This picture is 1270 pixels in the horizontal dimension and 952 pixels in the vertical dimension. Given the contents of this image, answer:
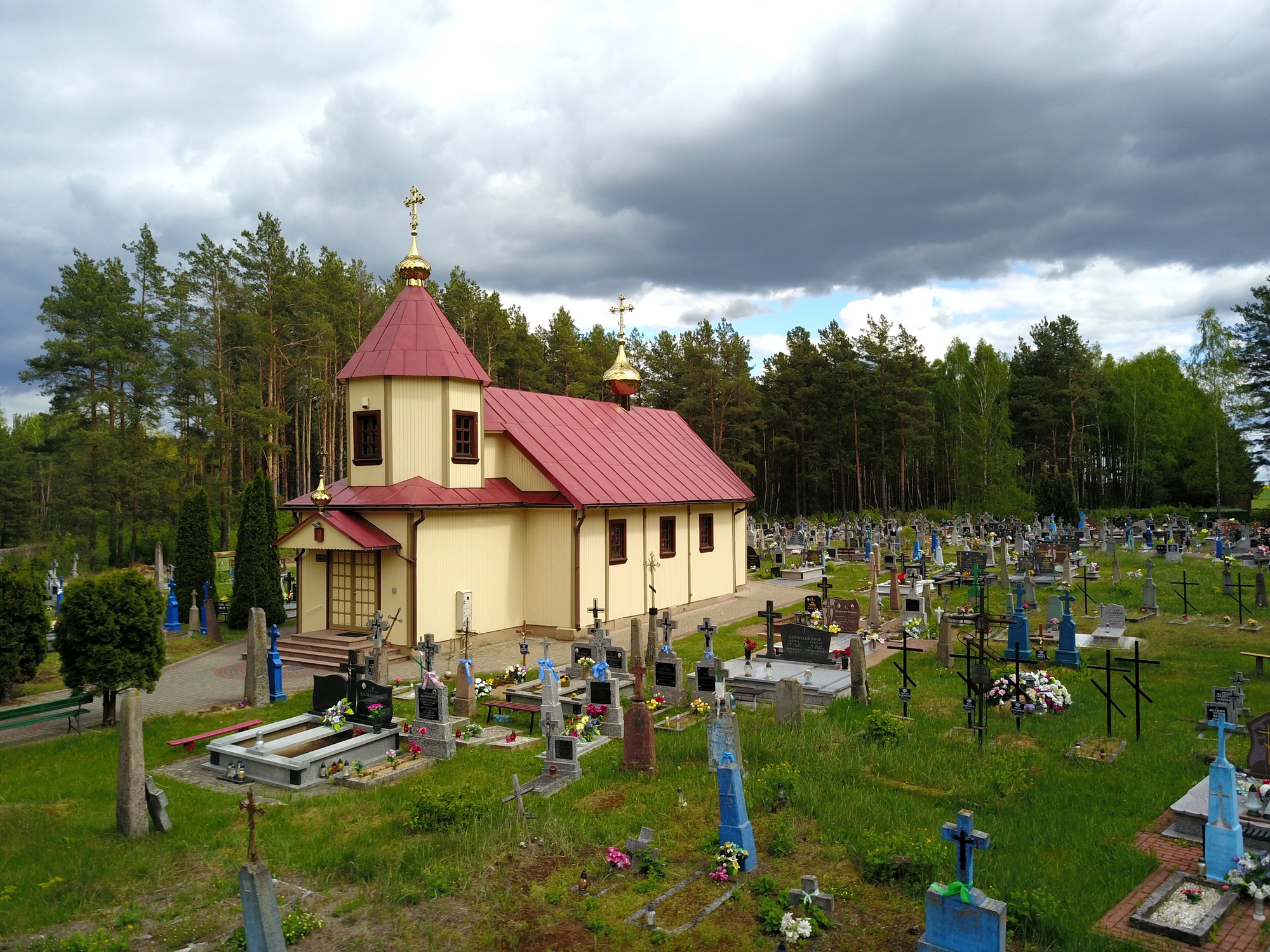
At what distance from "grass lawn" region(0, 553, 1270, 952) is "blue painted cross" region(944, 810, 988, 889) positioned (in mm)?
673

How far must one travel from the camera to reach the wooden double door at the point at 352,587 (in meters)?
17.8

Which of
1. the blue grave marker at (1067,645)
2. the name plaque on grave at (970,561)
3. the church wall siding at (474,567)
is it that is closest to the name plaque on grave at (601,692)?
the church wall siding at (474,567)

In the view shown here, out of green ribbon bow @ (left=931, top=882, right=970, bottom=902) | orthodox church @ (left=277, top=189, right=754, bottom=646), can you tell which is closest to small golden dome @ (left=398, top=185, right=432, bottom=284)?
orthodox church @ (left=277, top=189, right=754, bottom=646)

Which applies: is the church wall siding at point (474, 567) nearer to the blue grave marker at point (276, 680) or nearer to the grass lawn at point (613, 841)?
the blue grave marker at point (276, 680)

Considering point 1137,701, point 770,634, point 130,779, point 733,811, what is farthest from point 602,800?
point 770,634

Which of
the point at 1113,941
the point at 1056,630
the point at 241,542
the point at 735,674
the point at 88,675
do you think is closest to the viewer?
the point at 1113,941

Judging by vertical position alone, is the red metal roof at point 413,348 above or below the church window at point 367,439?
above

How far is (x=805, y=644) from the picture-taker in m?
15.6

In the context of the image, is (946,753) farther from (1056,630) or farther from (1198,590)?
(1198,590)

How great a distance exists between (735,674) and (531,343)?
117ft

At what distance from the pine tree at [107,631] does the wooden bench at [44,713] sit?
0.41m

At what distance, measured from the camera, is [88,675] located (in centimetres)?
1148

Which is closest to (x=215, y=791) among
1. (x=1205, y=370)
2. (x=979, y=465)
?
(x=979, y=465)

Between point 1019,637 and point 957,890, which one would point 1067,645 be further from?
point 957,890
